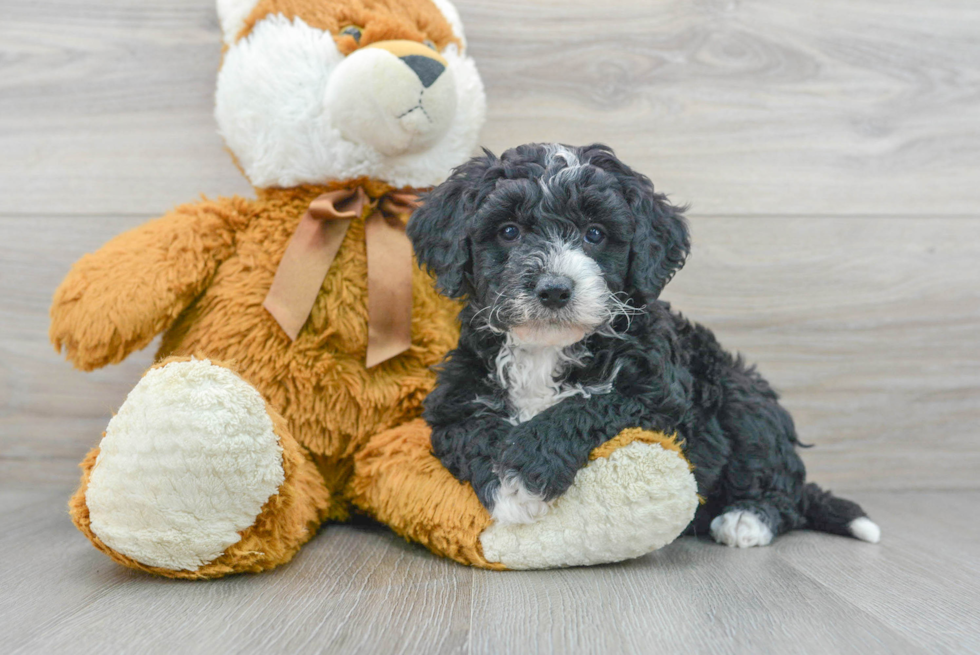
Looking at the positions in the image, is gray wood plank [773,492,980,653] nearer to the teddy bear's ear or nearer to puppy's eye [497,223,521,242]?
puppy's eye [497,223,521,242]

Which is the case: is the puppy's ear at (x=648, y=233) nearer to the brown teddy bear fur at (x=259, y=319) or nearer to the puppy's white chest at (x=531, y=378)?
the puppy's white chest at (x=531, y=378)

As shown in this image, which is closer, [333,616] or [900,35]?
[333,616]

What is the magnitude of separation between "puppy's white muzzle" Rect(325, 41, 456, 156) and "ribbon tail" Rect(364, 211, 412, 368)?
0.71 ft

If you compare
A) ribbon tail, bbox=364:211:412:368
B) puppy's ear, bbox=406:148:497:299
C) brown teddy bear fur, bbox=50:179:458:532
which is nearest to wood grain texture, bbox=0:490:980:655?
brown teddy bear fur, bbox=50:179:458:532

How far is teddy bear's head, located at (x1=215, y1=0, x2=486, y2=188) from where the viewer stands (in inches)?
61.6

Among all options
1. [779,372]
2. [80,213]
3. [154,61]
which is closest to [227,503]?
[80,213]

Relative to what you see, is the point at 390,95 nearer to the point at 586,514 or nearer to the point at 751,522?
the point at 586,514

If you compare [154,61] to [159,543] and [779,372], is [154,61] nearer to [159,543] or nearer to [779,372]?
[159,543]

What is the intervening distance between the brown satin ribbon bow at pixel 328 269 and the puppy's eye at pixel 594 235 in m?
0.47

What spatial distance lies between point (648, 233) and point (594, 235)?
10 centimetres

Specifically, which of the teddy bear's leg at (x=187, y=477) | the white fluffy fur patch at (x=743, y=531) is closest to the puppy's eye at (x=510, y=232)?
the teddy bear's leg at (x=187, y=477)

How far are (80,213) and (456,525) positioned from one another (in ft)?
4.66

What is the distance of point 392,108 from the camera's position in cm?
156

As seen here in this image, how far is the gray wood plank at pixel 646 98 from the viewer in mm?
2068
